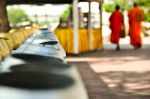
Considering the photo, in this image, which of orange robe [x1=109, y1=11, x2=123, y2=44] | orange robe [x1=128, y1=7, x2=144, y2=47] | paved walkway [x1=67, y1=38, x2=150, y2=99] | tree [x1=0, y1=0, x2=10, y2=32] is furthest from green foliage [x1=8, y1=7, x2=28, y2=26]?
tree [x1=0, y1=0, x2=10, y2=32]

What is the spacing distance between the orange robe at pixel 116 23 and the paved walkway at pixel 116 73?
0.61m

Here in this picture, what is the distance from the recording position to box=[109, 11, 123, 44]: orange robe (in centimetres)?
1767

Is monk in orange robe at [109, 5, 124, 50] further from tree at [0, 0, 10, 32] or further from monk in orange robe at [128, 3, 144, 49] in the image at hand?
tree at [0, 0, 10, 32]

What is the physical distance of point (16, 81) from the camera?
1.76 m

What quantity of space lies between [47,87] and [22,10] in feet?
78.5

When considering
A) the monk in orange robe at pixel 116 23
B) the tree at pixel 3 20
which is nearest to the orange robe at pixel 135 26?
the monk in orange robe at pixel 116 23

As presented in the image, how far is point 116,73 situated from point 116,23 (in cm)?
637

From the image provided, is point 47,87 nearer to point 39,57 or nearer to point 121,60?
point 39,57

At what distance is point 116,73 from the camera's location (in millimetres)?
11680

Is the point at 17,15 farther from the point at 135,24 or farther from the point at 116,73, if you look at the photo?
the point at 116,73

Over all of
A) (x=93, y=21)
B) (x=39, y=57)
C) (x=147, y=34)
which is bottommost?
(x=147, y=34)

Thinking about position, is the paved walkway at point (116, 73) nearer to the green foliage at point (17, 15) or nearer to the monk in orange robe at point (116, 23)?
the monk in orange robe at point (116, 23)

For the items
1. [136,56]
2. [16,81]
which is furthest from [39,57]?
[136,56]

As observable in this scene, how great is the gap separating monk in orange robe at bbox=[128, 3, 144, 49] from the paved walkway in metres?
0.52
